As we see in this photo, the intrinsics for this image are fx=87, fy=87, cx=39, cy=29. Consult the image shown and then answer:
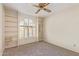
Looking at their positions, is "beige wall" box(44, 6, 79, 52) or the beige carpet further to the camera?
"beige wall" box(44, 6, 79, 52)

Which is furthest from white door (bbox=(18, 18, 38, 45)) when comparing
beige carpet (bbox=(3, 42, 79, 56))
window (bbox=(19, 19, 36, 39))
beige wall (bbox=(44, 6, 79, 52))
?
beige wall (bbox=(44, 6, 79, 52))

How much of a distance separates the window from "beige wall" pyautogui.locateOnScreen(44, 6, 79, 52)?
288 mm

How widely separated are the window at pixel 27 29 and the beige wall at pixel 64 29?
0.95 feet

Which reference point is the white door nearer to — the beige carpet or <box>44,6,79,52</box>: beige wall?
the beige carpet

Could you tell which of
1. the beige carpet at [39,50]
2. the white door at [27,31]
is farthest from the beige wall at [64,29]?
the white door at [27,31]

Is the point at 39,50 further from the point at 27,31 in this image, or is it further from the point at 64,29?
the point at 64,29

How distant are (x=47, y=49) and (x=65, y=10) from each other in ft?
3.08

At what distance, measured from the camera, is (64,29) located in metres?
2.01

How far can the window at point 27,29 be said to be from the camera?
1799 mm

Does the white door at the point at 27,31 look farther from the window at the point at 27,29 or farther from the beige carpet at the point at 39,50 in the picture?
the beige carpet at the point at 39,50

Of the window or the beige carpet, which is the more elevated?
the window

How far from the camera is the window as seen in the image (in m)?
1.80

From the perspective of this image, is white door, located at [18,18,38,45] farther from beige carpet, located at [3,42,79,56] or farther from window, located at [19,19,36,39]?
beige carpet, located at [3,42,79,56]

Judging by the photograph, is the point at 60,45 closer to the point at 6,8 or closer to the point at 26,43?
the point at 26,43
